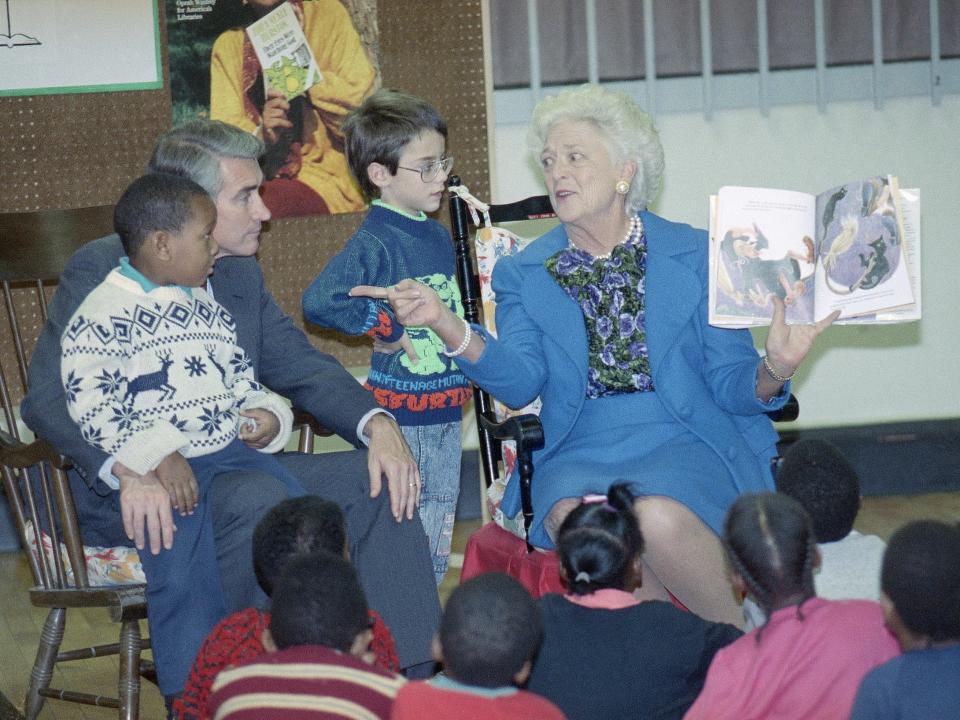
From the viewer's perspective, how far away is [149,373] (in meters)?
2.39

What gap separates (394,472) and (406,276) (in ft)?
2.98

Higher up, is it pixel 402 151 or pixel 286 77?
pixel 286 77

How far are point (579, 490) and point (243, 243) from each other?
38.4 inches

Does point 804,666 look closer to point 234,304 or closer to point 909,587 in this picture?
point 909,587

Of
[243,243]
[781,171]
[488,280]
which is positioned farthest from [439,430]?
[781,171]

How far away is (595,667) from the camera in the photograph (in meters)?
1.90

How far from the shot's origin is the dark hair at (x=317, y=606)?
171cm

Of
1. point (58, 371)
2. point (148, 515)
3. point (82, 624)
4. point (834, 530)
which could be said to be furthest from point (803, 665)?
point (82, 624)

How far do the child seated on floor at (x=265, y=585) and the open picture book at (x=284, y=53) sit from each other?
8.14 ft

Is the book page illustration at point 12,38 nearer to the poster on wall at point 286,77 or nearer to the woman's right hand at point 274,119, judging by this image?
the poster on wall at point 286,77

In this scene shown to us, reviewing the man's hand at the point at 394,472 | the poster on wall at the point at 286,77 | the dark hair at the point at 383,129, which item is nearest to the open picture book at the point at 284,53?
the poster on wall at the point at 286,77

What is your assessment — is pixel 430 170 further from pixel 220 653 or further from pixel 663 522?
pixel 220 653

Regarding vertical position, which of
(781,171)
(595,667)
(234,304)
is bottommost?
(595,667)

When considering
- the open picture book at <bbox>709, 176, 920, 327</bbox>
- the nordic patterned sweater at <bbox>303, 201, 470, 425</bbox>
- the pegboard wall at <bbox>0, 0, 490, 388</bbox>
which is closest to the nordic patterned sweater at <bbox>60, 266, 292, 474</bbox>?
the nordic patterned sweater at <bbox>303, 201, 470, 425</bbox>
